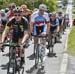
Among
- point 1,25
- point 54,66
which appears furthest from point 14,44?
point 1,25

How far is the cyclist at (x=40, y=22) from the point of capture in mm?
12216

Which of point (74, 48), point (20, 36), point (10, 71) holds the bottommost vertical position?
point (74, 48)

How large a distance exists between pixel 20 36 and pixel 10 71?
100cm

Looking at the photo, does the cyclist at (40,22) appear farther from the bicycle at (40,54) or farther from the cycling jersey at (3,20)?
the cycling jersey at (3,20)

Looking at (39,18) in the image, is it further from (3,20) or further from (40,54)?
(3,20)

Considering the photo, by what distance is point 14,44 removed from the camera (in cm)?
943

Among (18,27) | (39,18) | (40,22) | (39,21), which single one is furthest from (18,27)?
(40,22)

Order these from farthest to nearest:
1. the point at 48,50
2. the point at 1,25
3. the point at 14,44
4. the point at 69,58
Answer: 1. the point at 1,25
2. the point at 48,50
3. the point at 69,58
4. the point at 14,44

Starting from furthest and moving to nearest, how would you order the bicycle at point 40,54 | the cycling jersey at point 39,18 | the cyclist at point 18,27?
1. the cycling jersey at point 39,18
2. the bicycle at point 40,54
3. the cyclist at point 18,27

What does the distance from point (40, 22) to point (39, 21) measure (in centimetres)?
22

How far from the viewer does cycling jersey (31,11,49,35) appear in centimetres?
1280

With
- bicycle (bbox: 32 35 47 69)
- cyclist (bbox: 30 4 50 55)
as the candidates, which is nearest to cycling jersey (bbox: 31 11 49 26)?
cyclist (bbox: 30 4 50 55)

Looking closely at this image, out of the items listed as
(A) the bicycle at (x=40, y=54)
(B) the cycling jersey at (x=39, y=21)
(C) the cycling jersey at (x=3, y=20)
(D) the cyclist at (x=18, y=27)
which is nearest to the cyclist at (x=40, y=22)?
(B) the cycling jersey at (x=39, y=21)

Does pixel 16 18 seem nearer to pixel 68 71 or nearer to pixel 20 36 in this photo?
pixel 20 36
